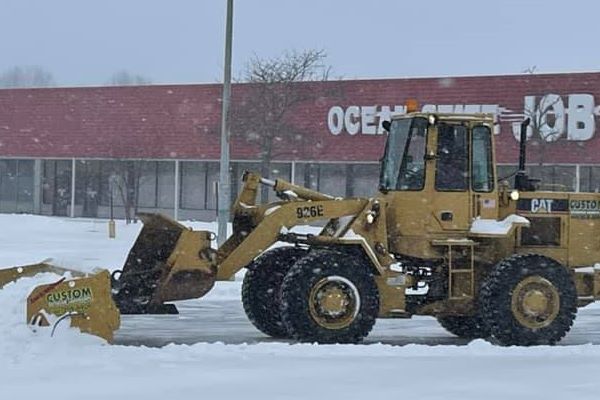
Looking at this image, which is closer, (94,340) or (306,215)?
Answer: (94,340)

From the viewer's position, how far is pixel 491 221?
47.5 ft

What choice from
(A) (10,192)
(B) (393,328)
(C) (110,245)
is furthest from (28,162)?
(B) (393,328)

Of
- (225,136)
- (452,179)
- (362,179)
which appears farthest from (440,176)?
(362,179)

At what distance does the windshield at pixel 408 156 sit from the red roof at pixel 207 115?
25.0 meters

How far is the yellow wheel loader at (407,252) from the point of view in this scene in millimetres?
13625

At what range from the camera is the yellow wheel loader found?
536 inches

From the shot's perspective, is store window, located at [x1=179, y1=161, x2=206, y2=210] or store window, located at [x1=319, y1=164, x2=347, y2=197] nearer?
store window, located at [x1=319, y1=164, x2=347, y2=197]

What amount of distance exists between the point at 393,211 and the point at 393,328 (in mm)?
2771

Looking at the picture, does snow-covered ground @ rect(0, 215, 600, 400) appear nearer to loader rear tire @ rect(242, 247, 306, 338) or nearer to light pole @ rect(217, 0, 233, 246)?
loader rear tire @ rect(242, 247, 306, 338)

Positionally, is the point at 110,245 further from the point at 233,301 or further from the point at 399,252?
the point at 399,252

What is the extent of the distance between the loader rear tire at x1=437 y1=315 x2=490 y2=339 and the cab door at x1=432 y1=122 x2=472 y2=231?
1599 mm

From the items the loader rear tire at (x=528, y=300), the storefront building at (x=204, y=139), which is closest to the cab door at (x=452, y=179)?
the loader rear tire at (x=528, y=300)

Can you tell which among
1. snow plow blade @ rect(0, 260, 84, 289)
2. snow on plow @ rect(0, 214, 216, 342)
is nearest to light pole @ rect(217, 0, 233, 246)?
snow on plow @ rect(0, 214, 216, 342)

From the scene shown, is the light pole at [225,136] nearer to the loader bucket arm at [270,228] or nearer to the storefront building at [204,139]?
the loader bucket arm at [270,228]
